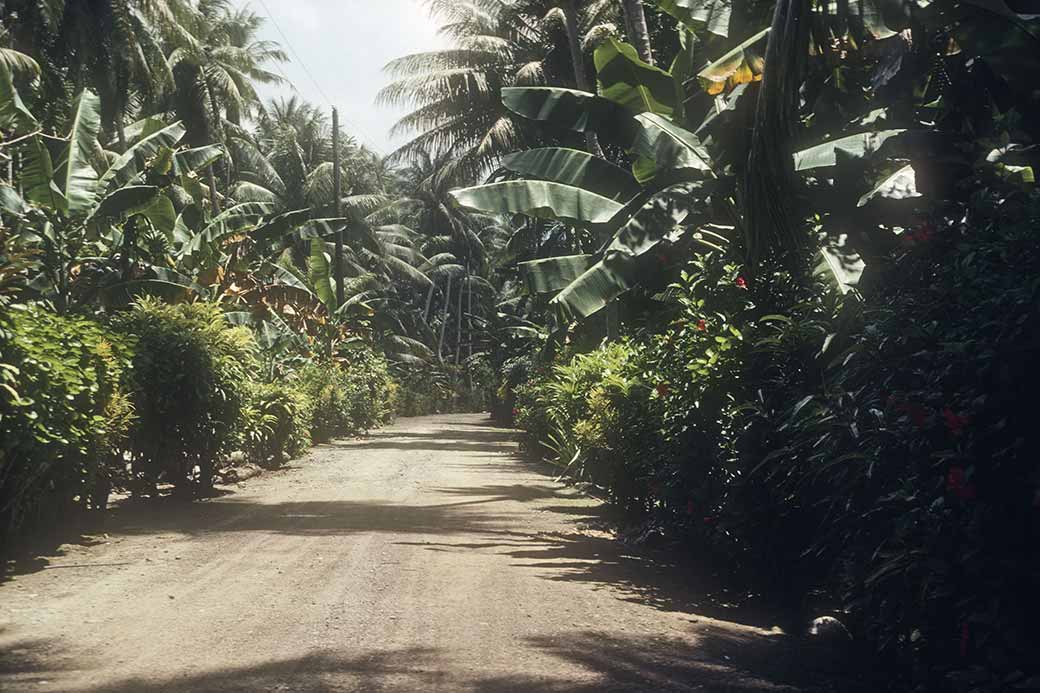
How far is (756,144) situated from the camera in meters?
7.26

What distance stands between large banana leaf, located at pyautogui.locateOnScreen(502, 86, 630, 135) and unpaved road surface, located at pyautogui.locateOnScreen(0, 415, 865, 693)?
5201 mm

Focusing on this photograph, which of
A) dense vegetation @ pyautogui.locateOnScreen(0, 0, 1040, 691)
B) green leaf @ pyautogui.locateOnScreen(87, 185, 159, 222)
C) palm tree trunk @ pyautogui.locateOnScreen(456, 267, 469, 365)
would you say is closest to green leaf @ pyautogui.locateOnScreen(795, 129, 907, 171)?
dense vegetation @ pyautogui.locateOnScreen(0, 0, 1040, 691)

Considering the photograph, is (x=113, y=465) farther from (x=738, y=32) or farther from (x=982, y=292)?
(x=982, y=292)

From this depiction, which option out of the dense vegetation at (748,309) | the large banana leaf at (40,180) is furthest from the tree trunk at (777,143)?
the large banana leaf at (40,180)

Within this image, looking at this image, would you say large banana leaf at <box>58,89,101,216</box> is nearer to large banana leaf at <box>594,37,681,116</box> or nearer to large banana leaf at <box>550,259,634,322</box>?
large banana leaf at <box>550,259,634,322</box>

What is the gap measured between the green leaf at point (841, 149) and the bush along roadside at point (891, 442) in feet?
4.45

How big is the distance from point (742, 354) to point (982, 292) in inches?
146

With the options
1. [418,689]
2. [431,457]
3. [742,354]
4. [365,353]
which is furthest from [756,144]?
[365,353]

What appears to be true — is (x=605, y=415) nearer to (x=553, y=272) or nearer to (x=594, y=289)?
(x=553, y=272)

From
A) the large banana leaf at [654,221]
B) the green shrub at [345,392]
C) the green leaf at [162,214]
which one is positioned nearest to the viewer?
the large banana leaf at [654,221]

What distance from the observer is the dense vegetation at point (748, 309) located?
413cm

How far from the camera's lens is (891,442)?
4660 millimetres

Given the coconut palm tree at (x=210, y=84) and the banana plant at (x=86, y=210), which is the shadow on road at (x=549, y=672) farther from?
the coconut palm tree at (x=210, y=84)

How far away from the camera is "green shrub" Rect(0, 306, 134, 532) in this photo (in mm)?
7879
